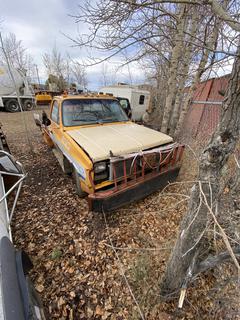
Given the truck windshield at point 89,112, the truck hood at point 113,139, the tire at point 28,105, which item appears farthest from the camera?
the tire at point 28,105

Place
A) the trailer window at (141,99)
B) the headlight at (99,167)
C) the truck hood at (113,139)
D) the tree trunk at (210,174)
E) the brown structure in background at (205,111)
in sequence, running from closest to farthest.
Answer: the tree trunk at (210,174) → the headlight at (99,167) → the truck hood at (113,139) → the brown structure in background at (205,111) → the trailer window at (141,99)

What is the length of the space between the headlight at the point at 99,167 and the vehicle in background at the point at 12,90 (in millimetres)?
14445

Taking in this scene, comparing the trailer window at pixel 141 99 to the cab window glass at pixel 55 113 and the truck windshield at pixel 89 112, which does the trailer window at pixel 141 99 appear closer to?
the truck windshield at pixel 89 112

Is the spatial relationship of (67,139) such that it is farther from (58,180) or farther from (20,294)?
(20,294)

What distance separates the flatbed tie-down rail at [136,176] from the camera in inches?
98.8

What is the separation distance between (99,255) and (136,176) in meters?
1.38

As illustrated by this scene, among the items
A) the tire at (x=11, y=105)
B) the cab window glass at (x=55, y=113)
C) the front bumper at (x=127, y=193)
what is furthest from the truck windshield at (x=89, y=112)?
the tire at (x=11, y=105)

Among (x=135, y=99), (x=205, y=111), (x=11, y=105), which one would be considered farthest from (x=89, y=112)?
(x=11, y=105)

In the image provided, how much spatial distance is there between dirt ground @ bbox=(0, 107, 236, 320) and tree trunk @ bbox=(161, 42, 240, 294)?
0.61 ft

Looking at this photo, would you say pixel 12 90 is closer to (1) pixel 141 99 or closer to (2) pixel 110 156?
(1) pixel 141 99

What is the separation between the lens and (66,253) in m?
2.39

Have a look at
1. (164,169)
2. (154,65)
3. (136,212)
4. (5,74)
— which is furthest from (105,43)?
(5,74)

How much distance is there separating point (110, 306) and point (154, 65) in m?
10.1

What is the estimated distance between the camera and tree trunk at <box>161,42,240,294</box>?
1045 millimetres
